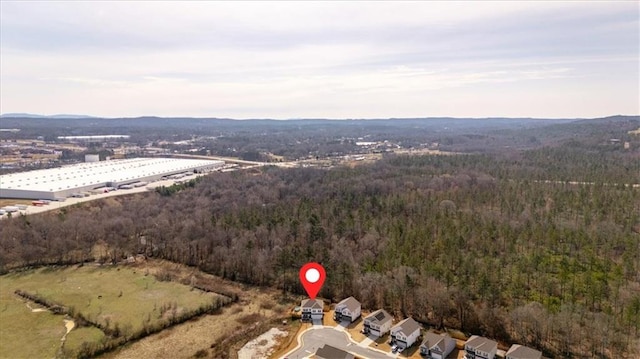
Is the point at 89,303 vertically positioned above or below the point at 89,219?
below

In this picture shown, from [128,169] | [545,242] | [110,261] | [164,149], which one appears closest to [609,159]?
[545,242]

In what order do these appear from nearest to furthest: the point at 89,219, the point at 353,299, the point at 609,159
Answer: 1. the point at 353,299
2. the point at 89,219
3. the point at 609,159

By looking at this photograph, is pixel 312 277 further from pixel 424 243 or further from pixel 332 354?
pixel 332 354

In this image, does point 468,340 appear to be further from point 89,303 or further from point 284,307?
point 89,303

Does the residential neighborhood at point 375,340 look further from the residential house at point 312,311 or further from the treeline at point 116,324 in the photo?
the treeline at point 116,324

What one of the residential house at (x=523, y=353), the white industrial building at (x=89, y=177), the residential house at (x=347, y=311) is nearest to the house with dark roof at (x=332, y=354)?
the residential house at (x=347, y=311)

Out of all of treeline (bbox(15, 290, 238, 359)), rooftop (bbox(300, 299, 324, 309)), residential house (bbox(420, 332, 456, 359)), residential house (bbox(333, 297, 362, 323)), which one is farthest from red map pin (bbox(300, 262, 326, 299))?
residential house (bbox(420, 332, 456, 359))

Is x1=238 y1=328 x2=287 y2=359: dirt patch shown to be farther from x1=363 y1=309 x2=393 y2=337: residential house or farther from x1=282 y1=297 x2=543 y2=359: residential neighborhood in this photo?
x1=363 y1=309 x2=393 y2=337: residential house

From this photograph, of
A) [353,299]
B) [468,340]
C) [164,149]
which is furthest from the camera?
[164,149]
